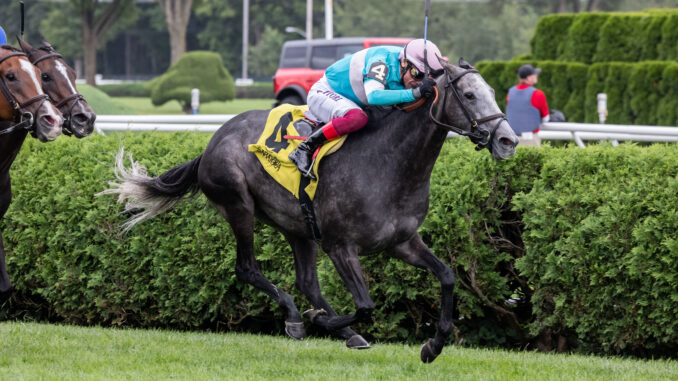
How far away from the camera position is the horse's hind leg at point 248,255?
610 centimetres

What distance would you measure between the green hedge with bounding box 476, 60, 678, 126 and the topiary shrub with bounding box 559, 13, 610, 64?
74cm

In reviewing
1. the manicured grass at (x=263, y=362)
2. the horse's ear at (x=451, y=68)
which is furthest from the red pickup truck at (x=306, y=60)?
the horse's ear at (x=451, y=68)

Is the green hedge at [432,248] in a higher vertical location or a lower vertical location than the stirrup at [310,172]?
lower

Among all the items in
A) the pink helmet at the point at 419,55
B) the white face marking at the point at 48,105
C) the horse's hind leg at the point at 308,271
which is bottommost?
the horse's hind leg at the point at 308,271

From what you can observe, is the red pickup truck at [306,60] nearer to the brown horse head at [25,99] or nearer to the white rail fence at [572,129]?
the white rail fence at [572,129]

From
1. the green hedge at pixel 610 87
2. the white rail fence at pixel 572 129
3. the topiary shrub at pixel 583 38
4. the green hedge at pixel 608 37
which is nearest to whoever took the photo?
the white rail fence at pixel 572 129

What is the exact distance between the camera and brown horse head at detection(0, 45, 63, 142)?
5.34m

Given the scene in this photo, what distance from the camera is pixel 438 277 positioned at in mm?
5523

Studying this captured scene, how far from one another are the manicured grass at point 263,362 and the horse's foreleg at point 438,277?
137 mm

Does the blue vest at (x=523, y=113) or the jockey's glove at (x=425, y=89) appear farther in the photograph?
the blue vest at (x=523, y=113)

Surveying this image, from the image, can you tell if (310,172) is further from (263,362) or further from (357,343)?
(263,362)

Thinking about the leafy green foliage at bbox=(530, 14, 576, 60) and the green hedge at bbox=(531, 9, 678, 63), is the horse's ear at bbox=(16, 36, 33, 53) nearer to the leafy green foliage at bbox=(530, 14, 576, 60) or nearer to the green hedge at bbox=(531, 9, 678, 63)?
the green hedge at bbox=(531, 9, 678, 63)

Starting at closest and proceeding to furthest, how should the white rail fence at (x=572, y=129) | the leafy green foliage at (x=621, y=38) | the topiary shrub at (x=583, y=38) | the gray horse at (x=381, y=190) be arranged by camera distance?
the gray horse at (x=381, y=190), the white rail fence at (x=572, y=129), the leafy green foliage at (x=621, y=38), the topiary shrub at (x=583, y=38)

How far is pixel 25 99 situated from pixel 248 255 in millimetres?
1747
